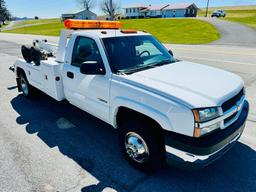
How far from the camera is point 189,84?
272cm

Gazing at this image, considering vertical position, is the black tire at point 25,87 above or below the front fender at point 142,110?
below

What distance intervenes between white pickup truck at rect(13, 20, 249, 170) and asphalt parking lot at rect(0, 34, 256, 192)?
0.32m

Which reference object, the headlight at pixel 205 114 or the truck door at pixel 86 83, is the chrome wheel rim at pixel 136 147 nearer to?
the truck door at pixel 86 83

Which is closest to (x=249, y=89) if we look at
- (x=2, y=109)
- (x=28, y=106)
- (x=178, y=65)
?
(x=178, y=65)

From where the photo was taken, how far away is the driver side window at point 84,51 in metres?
3.51

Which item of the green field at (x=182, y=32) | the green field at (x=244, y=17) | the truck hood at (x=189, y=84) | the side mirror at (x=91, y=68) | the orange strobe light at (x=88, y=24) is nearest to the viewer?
the truck hood at (x=189, y=84)

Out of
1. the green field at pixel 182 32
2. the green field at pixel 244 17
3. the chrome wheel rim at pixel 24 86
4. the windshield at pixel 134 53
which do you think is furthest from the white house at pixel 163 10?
the windshield at pixel 134 53

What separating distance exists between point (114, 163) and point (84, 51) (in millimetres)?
1943

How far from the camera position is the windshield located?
324cm

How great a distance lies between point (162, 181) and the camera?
2891 millimetres

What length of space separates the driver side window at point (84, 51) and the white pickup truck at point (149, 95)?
0.05 ft

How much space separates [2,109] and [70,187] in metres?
3.55

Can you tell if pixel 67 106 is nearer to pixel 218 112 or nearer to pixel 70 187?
pixel 70 187

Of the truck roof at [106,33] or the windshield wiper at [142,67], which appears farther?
the truck roof at [106,33]
